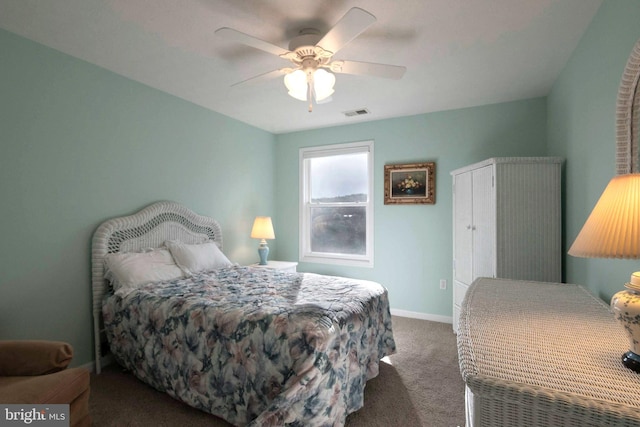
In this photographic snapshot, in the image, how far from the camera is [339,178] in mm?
4598

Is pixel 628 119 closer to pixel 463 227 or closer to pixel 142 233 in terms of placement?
pixel 463 227

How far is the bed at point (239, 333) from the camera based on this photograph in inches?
67.9

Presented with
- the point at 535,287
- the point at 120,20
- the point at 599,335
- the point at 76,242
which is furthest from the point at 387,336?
the point at 120,20

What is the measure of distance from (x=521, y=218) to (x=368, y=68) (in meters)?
1.87

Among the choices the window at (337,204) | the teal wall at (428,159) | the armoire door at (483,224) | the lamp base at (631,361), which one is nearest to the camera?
the lamp base at (631,361)

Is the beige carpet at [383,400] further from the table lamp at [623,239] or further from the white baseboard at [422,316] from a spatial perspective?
the table lamp at [623,239]

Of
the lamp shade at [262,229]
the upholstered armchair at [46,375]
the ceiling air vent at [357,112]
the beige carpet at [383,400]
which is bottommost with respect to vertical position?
the beige carpet at [383,400]

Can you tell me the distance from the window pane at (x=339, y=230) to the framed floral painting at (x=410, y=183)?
1.67ft

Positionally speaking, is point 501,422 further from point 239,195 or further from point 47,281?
point 239,195

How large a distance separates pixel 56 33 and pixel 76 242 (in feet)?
5.04

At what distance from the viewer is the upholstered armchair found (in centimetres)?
157

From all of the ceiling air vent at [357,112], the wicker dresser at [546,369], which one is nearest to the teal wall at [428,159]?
the ceiling air vent at [357,112]

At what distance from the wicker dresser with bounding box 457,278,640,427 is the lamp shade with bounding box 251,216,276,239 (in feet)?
10.0

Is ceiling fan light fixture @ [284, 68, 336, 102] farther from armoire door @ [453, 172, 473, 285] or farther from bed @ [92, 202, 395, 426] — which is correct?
armoire door @ [453, 172, 473, 285]
